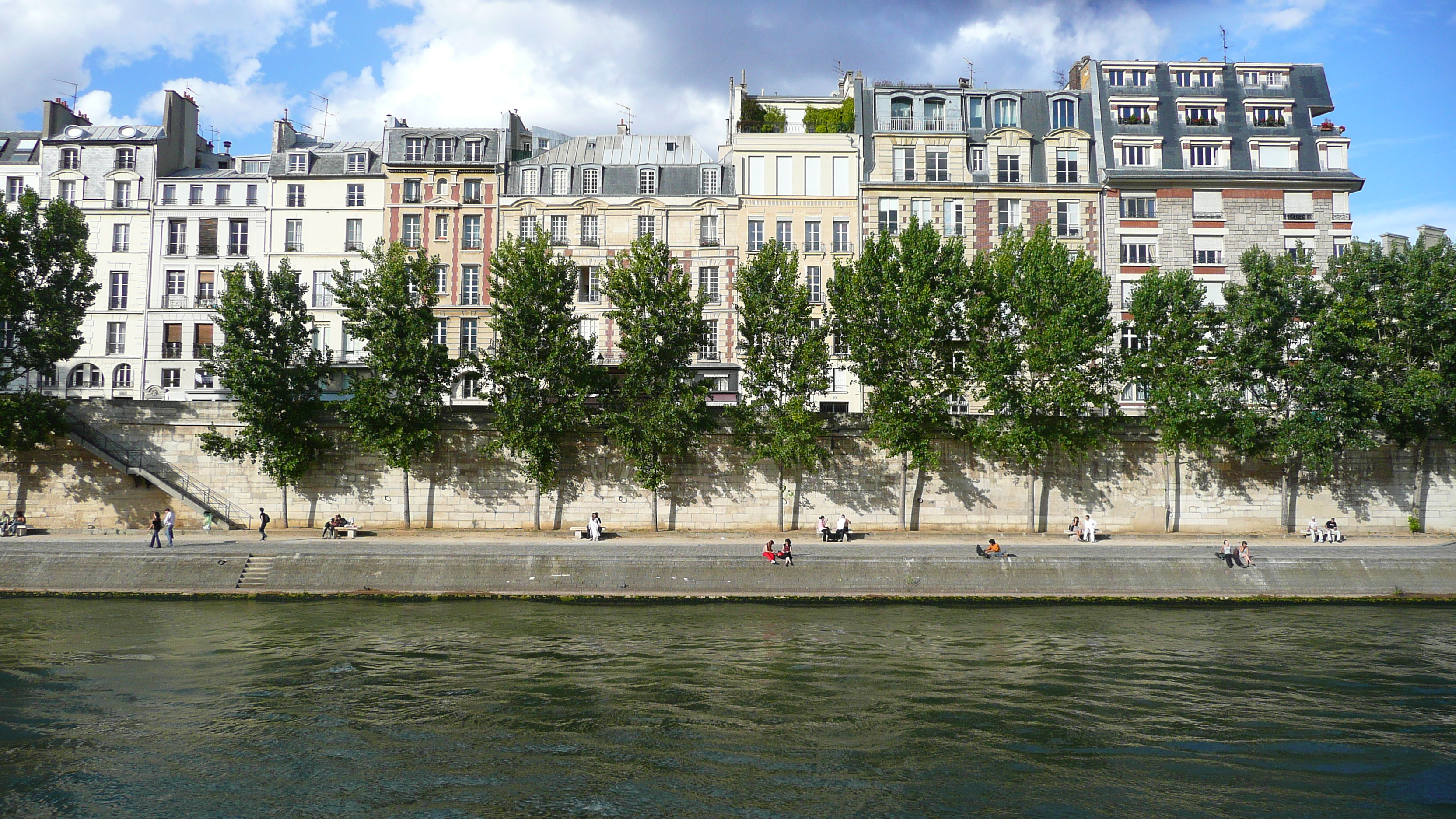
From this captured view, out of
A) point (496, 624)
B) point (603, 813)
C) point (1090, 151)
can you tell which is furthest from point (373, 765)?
point (1090, 151)

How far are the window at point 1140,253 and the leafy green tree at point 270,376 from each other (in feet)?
140

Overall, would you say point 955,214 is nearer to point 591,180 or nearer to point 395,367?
point 591,180

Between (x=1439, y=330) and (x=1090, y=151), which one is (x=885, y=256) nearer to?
(x=1090, y=151)

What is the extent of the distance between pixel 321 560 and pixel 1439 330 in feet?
159

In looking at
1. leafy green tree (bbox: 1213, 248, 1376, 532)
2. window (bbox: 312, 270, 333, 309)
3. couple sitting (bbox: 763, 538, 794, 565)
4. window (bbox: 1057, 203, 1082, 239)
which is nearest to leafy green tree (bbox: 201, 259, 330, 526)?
window (bbox: 312, 270, 333, 309)

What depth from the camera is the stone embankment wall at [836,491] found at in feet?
139

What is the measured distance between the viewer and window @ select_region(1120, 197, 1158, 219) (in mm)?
50344

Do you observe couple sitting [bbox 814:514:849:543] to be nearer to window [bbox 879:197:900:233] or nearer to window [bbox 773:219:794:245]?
window [bbox 773:219:794:245]

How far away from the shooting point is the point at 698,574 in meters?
33.5

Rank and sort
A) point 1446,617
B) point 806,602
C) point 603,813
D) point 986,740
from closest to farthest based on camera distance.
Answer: point 603,813, point 986,740, point 1446,617, point 806,602

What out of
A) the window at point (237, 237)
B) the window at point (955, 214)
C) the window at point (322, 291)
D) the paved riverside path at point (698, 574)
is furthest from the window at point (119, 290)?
the window at point (955, 214)

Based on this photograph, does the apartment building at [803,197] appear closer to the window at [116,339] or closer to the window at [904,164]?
the window at [904,164]

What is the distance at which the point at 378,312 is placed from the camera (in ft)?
132

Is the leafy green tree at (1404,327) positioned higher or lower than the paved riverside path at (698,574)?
higher
